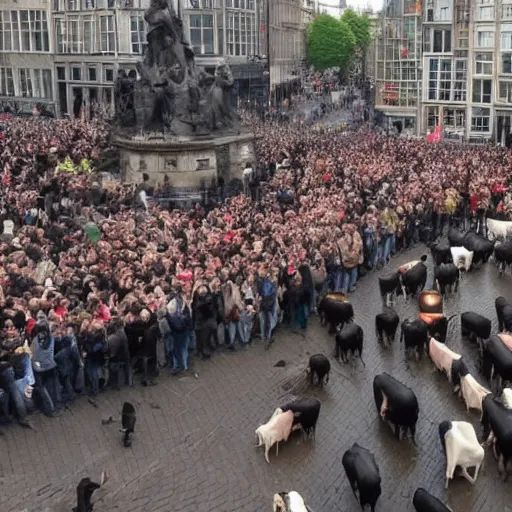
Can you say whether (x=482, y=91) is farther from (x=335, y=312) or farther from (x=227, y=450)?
(x=227, y=450)

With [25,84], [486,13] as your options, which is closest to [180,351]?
[486,13]

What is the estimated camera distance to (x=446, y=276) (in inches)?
998

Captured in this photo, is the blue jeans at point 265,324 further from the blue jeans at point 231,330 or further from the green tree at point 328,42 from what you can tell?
the green tree at point 328,42

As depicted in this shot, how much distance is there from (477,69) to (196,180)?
3528cm

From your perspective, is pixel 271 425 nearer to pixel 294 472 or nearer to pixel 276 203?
pixel 294 472

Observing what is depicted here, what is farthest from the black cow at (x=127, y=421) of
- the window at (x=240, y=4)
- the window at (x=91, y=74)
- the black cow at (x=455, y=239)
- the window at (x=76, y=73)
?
the window at (x=76, y=73)

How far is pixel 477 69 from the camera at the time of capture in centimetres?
6347

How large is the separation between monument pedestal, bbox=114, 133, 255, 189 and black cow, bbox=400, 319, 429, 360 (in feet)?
52.8

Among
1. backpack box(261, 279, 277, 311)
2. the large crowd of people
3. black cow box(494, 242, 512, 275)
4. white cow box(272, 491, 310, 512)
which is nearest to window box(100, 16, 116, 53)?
the large crowd of people

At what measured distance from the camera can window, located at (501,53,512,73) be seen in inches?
2402

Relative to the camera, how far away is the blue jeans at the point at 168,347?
64.4 feet

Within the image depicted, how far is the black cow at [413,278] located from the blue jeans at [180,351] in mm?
8025

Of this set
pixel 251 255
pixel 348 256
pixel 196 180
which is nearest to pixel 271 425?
pixel 251 255

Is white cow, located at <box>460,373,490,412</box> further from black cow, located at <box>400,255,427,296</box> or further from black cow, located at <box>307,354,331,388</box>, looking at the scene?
black cow, located at <box>400,255,427,296</box>
